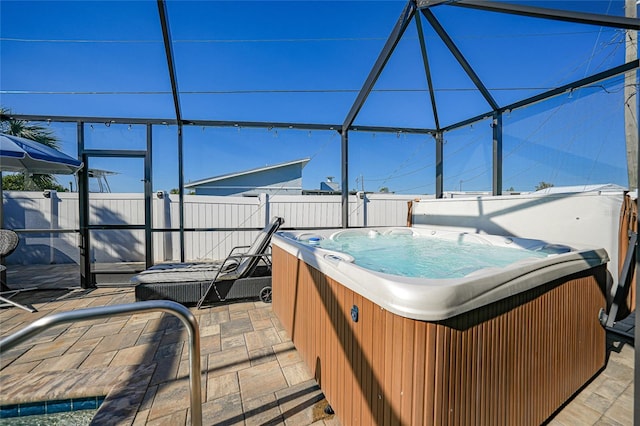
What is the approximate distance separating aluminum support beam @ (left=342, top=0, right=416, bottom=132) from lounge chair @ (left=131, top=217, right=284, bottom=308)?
2.18 metres

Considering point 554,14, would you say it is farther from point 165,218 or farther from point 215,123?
point 165,218

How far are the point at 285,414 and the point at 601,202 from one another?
10.7ft

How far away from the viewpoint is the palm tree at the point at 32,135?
12.9ft

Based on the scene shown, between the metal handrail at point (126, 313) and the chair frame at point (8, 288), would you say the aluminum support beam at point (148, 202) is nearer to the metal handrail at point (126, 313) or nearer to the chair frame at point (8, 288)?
the chair frame at point (8, 288)

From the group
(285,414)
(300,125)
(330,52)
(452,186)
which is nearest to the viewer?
(285,414)

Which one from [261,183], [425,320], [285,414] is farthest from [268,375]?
[261,183]

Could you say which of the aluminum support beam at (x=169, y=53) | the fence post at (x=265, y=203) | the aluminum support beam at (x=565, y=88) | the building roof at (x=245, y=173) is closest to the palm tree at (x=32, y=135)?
the aluminum support beam at (x=169, y=53)

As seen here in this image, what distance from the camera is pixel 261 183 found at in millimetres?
7395

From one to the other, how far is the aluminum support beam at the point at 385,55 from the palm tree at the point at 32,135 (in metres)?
Answer: 4.54

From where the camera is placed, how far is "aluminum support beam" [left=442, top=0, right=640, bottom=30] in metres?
2.04

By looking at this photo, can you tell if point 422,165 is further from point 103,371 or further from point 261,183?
point 103,371

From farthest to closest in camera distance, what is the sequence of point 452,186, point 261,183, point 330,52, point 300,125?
1. point 261,183
2. point 452,186
3. point 330,52
4. point 300,125

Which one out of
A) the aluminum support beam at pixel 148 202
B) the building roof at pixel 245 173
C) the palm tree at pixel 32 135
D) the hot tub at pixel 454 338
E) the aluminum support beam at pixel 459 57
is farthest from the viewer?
the building roof at pixel 245 173

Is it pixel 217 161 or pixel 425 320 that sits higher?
pixel 217 161
